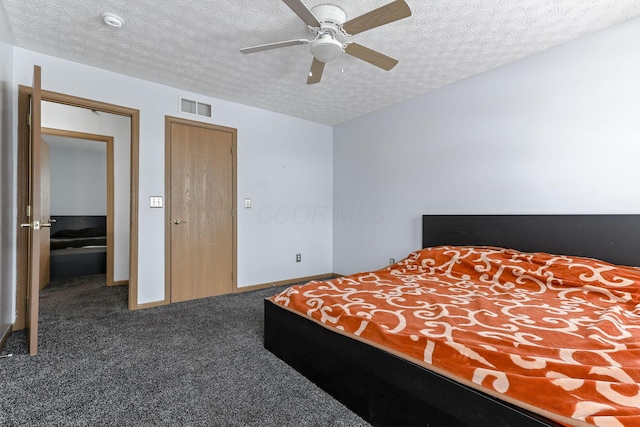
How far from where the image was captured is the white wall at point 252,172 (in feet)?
9.39

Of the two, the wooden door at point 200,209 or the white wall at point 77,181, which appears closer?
the wooden door at point 200,209

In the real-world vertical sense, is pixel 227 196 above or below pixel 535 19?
below

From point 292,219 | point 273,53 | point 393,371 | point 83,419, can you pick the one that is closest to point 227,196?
point 292,219

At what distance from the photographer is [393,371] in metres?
1.29

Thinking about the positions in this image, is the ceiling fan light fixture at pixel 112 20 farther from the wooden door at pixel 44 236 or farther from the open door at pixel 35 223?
the wooden door at pixel 44 236

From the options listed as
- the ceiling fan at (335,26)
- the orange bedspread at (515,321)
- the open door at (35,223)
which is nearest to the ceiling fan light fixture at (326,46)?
the ceiling fan at (335,26)

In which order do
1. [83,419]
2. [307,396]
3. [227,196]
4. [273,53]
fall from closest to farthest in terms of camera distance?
1. [83,419]
2. [307,396]
3. [273,53]
4. [227,196]

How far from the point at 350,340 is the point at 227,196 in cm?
266

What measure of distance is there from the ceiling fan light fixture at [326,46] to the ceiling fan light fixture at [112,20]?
137cm

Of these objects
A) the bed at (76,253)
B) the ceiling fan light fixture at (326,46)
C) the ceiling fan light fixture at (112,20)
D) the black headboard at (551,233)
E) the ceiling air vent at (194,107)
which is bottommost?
the bed at (76,253)

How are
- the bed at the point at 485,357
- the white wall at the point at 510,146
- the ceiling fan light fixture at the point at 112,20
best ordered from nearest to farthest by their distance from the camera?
the bed at the point at 485,357
the ceiling fan light fixture at the point at 112,20
the white wall at the point at 510,146

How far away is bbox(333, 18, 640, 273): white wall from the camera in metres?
2.22

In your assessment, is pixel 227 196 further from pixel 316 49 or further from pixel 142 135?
pixel 316 49

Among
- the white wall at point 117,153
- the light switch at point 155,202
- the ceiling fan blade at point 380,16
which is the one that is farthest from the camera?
the white wall at point 117,153
